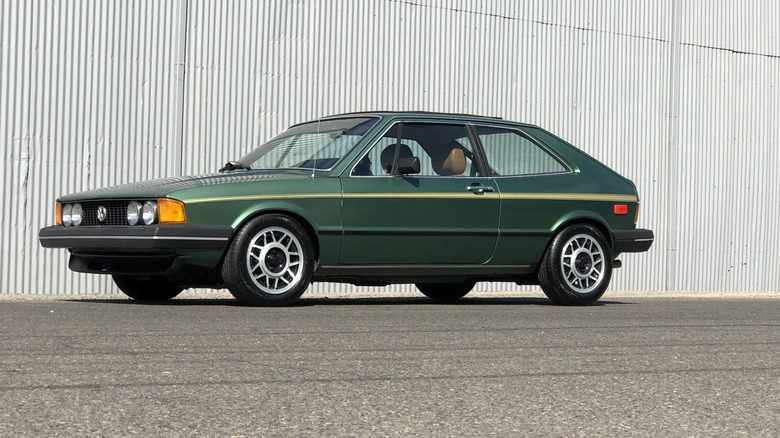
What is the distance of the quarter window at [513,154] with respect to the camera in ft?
32.3

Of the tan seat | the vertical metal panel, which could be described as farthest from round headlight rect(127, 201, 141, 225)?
the vertical metal panel

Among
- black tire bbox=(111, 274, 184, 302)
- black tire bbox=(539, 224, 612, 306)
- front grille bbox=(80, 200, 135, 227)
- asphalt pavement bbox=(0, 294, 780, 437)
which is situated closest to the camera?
asphalt pavement bbox=(0, 294, 780, 437)

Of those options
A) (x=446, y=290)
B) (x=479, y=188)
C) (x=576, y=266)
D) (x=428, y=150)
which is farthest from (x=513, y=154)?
(x=446, y=290)

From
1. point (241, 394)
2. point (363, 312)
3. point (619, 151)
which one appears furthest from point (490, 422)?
point (619, 151)

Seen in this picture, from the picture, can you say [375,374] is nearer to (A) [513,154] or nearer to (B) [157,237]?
(B) [157,237]

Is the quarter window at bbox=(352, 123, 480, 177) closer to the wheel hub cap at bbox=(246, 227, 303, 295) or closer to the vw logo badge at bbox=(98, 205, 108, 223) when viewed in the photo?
the wheel hub cap at bbox=(246, 227, 303, 295)

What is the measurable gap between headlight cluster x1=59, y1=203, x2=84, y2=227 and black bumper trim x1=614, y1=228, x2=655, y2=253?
4245 millimetres

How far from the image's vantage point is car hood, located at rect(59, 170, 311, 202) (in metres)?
8.48

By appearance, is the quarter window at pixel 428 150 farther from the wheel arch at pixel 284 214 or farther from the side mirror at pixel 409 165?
the wheel arch at pixel 284 214

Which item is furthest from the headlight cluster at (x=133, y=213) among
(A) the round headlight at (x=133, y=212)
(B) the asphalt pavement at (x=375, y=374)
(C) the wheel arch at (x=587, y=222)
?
(C) the wheel arch at (x=587, y=222)

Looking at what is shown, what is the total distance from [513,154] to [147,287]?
3074 mm

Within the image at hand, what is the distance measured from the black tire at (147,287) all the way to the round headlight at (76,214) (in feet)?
2.23

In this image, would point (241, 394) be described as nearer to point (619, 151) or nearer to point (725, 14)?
point (619, 151)

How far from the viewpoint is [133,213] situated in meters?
8.51
